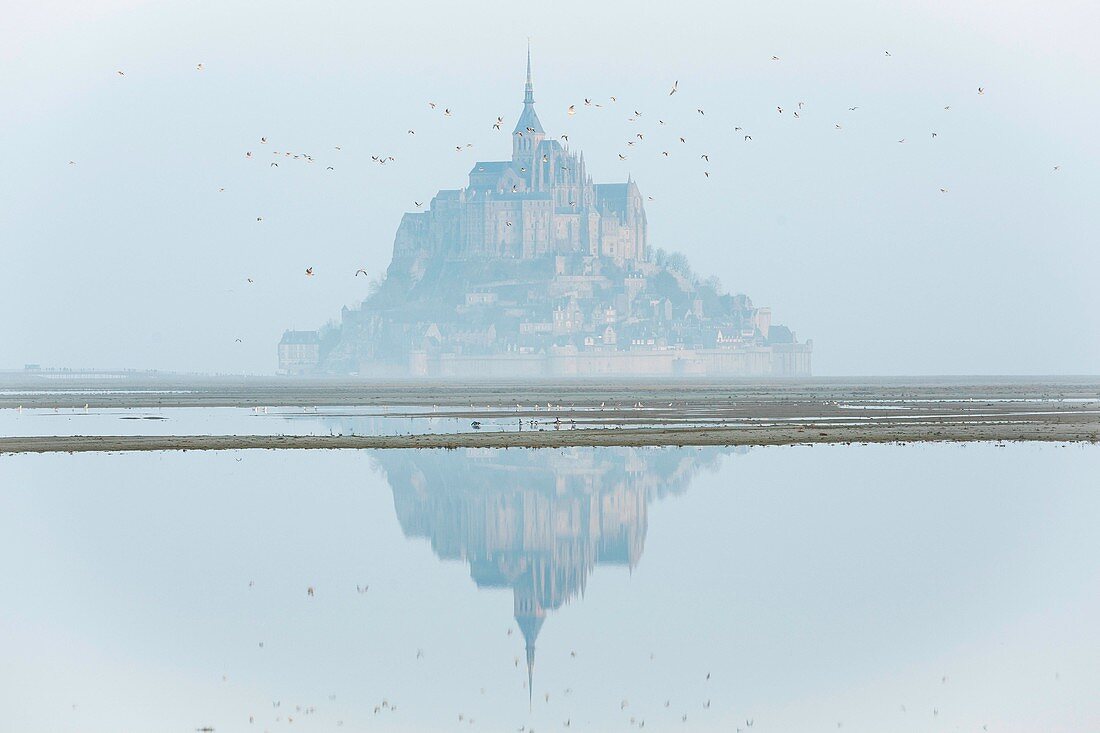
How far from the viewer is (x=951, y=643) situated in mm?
16516

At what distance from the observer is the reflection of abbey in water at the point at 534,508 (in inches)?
840

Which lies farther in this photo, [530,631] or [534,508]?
[534,508]

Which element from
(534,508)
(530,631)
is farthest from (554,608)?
(534,508)

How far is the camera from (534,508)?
3028 cm

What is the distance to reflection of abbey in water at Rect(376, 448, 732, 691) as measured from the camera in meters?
21.3

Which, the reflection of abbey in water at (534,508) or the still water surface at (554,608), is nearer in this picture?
the still water surface at (554,608)

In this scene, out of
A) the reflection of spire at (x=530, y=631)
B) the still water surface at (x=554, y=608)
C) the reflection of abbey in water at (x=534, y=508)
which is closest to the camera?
the still water surface at (x=554, y=608)

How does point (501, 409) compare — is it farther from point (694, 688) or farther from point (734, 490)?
point (694, 688)

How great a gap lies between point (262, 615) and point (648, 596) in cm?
470

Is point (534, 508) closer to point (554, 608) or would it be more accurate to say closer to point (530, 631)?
point (554, 608)

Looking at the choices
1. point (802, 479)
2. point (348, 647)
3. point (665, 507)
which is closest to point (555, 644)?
point (348, 647)

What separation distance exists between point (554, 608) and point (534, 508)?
11943mm

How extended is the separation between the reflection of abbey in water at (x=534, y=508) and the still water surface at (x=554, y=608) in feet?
0.39

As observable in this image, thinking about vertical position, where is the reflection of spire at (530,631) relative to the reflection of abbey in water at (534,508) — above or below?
below
